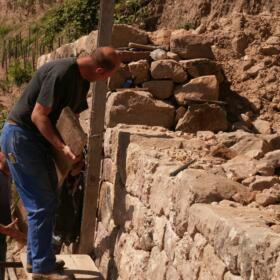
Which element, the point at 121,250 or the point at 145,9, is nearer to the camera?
the point at 121,250

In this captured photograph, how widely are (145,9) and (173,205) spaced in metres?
6.02

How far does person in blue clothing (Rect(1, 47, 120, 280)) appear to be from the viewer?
4.44 metres

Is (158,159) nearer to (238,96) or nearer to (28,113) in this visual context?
(28,113)

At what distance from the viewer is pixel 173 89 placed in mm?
6387

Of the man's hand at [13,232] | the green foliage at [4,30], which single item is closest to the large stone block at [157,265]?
the man's hand at [13,232]

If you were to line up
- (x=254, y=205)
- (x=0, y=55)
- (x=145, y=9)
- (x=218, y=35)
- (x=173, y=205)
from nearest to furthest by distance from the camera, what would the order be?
(x=254, y=205) → (x=173, y=205) → (x=218, y=35) → (x=145, y=9) → (x=0, y=55)

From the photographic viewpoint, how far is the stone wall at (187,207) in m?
2.96

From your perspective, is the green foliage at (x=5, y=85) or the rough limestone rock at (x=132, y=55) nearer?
the rough limestone rock at (x=132, y=55)

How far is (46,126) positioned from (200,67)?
2.47 m

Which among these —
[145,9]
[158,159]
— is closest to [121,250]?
[158,159]

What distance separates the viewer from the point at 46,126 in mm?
4418

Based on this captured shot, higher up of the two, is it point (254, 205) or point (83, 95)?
point (83, 95)

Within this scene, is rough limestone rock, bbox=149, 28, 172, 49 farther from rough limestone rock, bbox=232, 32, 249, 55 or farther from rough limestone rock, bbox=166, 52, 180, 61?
rough limestone rock, bbox=232, 32, 249, 55

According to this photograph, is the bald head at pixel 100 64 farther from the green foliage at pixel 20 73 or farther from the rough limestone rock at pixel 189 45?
the green foliage at pixel 20 73
